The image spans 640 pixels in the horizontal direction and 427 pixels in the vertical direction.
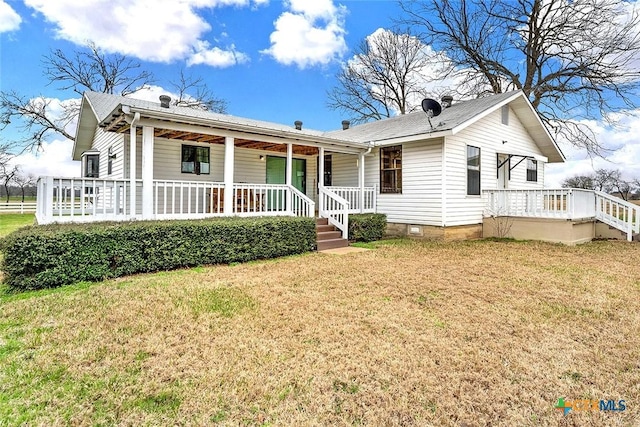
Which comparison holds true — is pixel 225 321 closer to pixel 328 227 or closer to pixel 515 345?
pixel 515 345

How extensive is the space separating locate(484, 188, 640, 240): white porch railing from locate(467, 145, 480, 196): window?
0.53 metres

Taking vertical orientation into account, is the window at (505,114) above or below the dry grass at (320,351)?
above

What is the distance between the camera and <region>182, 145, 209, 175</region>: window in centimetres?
1025

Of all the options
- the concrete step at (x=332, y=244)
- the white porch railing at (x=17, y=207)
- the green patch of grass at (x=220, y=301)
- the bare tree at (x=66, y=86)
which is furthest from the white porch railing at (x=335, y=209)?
the white porch railing at (x=17, y=207)

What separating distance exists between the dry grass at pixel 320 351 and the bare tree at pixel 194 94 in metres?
23.4

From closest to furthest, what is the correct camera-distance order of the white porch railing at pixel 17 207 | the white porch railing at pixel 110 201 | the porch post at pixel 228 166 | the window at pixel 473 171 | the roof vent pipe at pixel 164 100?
the white porch railing at pixel 110 201 → the porch post at pixel 228 166 → the window at pixel 473 171 → the roof vent pipe at pixel 164 100 → the white porch railing at pixel 17 207

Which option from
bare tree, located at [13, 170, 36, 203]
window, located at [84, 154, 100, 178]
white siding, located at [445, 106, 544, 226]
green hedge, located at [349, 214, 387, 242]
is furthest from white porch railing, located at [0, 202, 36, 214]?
white siding, located at [445, 106, 544, 226]

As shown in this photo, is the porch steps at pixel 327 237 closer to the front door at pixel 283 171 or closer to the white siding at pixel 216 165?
the front door at pixel 283 171

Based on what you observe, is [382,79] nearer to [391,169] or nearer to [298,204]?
[391,169]

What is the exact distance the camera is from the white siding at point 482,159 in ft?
32.8

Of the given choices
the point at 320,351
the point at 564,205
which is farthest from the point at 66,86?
the point at 564,205

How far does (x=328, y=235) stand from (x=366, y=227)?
1.38 meters

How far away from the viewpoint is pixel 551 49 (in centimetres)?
1709

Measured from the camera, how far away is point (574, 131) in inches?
677
